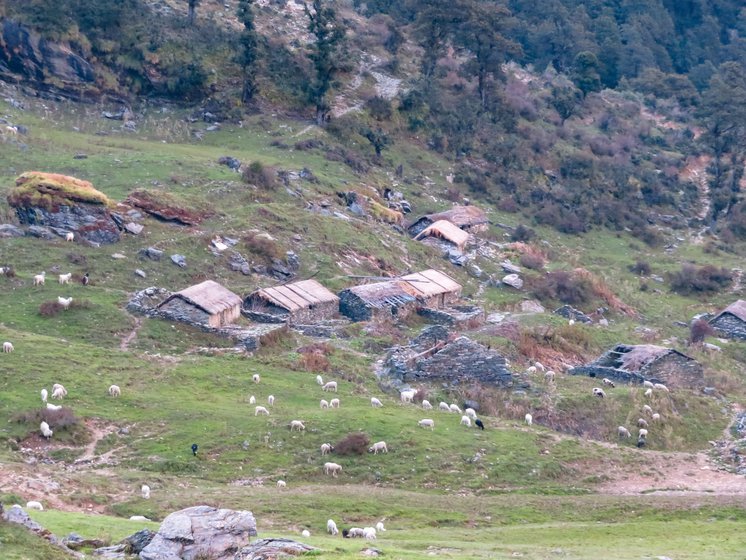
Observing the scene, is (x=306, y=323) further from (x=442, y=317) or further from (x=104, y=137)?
(x=104, y=137)

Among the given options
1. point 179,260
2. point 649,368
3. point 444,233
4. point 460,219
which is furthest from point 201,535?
point 460,219

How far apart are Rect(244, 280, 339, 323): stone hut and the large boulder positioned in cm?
817

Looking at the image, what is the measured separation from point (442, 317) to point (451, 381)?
9972 millimetres

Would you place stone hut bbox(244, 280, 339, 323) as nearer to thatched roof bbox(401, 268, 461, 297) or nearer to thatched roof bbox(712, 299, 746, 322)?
thatched roof bbox(401, 268, 461, 297)

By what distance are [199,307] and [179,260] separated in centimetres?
750

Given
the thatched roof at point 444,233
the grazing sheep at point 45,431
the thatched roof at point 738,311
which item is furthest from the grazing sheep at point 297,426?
the thatched roof at point 738,311

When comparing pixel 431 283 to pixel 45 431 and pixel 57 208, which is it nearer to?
pixel 57 208

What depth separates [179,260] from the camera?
192ft

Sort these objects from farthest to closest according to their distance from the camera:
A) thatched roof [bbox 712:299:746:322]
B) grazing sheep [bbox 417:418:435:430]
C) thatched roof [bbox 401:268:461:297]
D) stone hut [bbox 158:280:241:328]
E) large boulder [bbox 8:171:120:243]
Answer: thatched roof [bbox 712:299:746:322] < thatched roof [bbox 401:268:461:297] < large boulder [bbox 8:171:120:243] < stone hut [bbox 158:280:241:328] < grazing sheep [bbox 417:418:435:430]

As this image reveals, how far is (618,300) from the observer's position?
72250 mm

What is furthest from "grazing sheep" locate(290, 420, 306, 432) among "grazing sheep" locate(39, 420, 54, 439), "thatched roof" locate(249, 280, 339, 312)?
"thatched roof" locate(249, 280, 339, 312)

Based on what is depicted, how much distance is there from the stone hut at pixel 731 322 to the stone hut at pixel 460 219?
1655 centimetres

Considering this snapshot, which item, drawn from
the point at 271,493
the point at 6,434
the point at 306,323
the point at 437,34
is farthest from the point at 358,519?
the point at 437,34

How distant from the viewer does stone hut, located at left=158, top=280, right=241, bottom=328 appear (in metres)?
51.5
